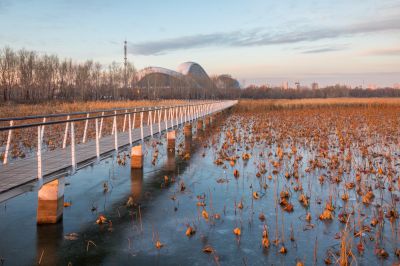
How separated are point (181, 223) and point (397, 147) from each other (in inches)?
488

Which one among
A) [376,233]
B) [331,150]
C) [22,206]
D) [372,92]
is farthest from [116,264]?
[372,92]

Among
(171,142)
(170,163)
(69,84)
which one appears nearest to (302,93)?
(69,84)

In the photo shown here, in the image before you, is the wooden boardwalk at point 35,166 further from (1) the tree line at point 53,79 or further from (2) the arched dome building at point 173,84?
(2) the arched dome building at point 173,84

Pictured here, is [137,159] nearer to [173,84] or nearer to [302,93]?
[173,84]

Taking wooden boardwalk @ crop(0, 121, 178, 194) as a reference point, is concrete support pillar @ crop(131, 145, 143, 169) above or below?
below

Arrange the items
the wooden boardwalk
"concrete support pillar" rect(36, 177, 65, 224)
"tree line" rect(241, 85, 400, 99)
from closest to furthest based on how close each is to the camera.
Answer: the wooden boardwalk
"concrete support pillar" rect(36, 177, 65, 224)
"tree line" rect(241, 85, 400, 99)

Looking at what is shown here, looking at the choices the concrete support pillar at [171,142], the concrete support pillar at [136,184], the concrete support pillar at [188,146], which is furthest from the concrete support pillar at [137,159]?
the concrete support pillar at [171,142]

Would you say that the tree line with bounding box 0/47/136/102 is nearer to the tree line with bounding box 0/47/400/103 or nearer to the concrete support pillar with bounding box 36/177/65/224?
the tree line with bounding box 0/47/400/103

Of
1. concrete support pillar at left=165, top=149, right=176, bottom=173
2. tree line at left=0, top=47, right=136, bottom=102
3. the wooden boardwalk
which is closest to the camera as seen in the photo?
the wooden boardwalk

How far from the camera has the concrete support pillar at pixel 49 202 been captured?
7.12 m

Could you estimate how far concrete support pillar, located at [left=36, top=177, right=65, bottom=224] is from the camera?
7125 millimetres

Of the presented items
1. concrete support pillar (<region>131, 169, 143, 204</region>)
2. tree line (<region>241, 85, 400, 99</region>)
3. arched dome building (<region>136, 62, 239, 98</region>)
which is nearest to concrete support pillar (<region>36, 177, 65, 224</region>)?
concrete support pillar (<region>131, 169, 143, 204</region>)

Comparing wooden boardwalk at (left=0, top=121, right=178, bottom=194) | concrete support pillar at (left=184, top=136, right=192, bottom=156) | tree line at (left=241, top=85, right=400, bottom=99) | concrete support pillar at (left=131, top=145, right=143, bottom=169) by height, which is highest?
tree line at (left=241, top=85, right=400, bottom=99)

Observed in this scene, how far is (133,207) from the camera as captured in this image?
8.51 m
